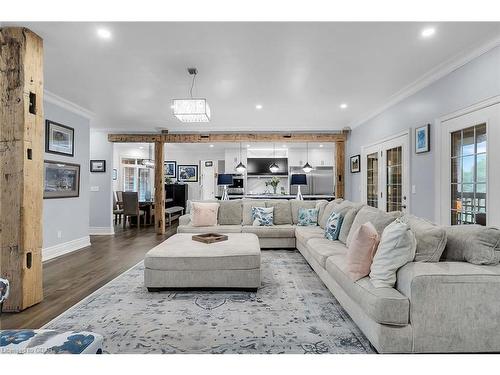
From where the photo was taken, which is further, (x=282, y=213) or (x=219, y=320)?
(x=282, y=213)

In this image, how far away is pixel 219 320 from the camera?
238 cm

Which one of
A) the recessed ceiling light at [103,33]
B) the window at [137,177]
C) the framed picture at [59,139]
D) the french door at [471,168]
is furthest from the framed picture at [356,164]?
the window at [137,177]

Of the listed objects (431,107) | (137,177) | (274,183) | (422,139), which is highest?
(431,107)

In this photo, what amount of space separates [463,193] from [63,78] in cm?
527

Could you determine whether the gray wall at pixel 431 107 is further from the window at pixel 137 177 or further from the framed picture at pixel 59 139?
the window at pixel 137 177

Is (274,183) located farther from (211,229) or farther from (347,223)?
(347,223)

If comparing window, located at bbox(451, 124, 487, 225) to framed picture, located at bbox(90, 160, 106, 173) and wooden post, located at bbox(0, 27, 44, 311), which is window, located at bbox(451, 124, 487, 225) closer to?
wooden post, located at bbox(0, 27, 44, 311)

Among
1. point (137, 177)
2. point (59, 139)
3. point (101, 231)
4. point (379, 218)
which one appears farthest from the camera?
point (137, 177)

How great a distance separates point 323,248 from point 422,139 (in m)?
2.22

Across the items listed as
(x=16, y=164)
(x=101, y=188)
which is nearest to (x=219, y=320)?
(x=16, y=164)

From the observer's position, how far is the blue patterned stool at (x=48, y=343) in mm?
1281

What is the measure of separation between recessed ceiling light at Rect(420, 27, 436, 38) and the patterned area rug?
8.77 feet

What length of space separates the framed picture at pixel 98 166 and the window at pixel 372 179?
6.14 metres
